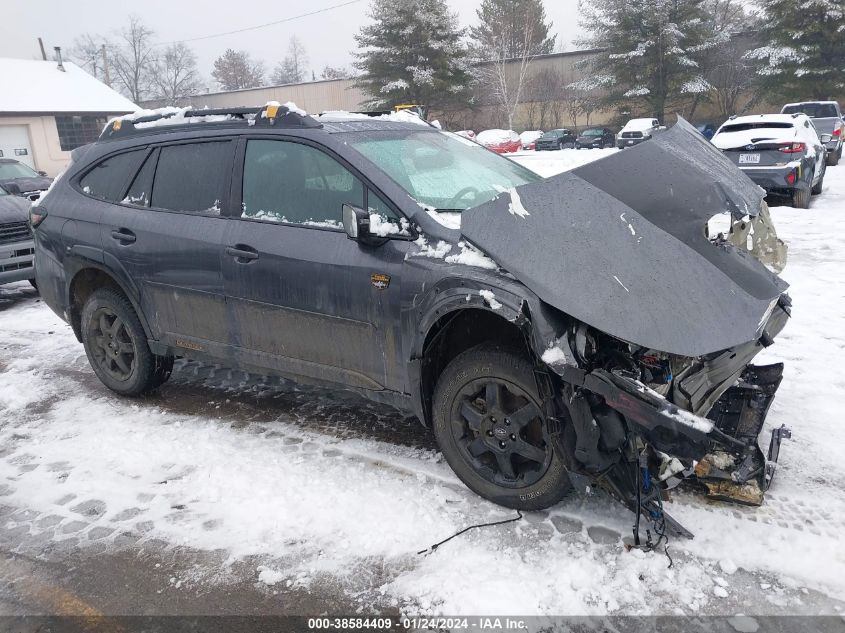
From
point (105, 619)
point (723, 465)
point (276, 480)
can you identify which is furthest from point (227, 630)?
point (723, 465)

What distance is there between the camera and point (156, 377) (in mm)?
4918

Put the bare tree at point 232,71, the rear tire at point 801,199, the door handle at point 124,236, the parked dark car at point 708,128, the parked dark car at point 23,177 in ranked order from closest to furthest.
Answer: the door handle at point 124,236
the rear tire at point 801,199
the parked dark car at point 23,177
the parked dark car at point 708,128
the bare tree at point 232,71

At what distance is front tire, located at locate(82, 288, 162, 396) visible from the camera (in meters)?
4.73

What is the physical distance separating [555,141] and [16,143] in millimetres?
27594

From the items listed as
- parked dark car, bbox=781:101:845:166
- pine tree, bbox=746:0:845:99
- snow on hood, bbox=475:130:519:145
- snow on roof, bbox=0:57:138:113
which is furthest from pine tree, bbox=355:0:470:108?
parked dark car, bbox=781:101:845:166

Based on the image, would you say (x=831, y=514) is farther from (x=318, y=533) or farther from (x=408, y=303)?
(x=318, y=533)

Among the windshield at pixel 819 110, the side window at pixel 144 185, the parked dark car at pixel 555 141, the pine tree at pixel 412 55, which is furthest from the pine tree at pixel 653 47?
the side window at pixel 144 185

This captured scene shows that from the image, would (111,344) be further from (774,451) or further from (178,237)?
(774,451)

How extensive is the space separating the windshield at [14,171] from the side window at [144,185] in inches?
542

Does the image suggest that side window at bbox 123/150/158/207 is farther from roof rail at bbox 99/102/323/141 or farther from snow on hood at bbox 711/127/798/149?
snow on hood at bbox 711/127/798/149

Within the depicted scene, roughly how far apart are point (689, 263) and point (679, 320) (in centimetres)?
33

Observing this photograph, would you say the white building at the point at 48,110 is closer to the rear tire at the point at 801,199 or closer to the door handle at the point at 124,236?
the door handle at the point at 124,236

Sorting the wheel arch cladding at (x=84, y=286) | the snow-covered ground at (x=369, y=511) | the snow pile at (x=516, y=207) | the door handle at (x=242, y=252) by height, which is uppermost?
the snow pile at (x=516, y=207)

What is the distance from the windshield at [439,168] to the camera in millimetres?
3617
